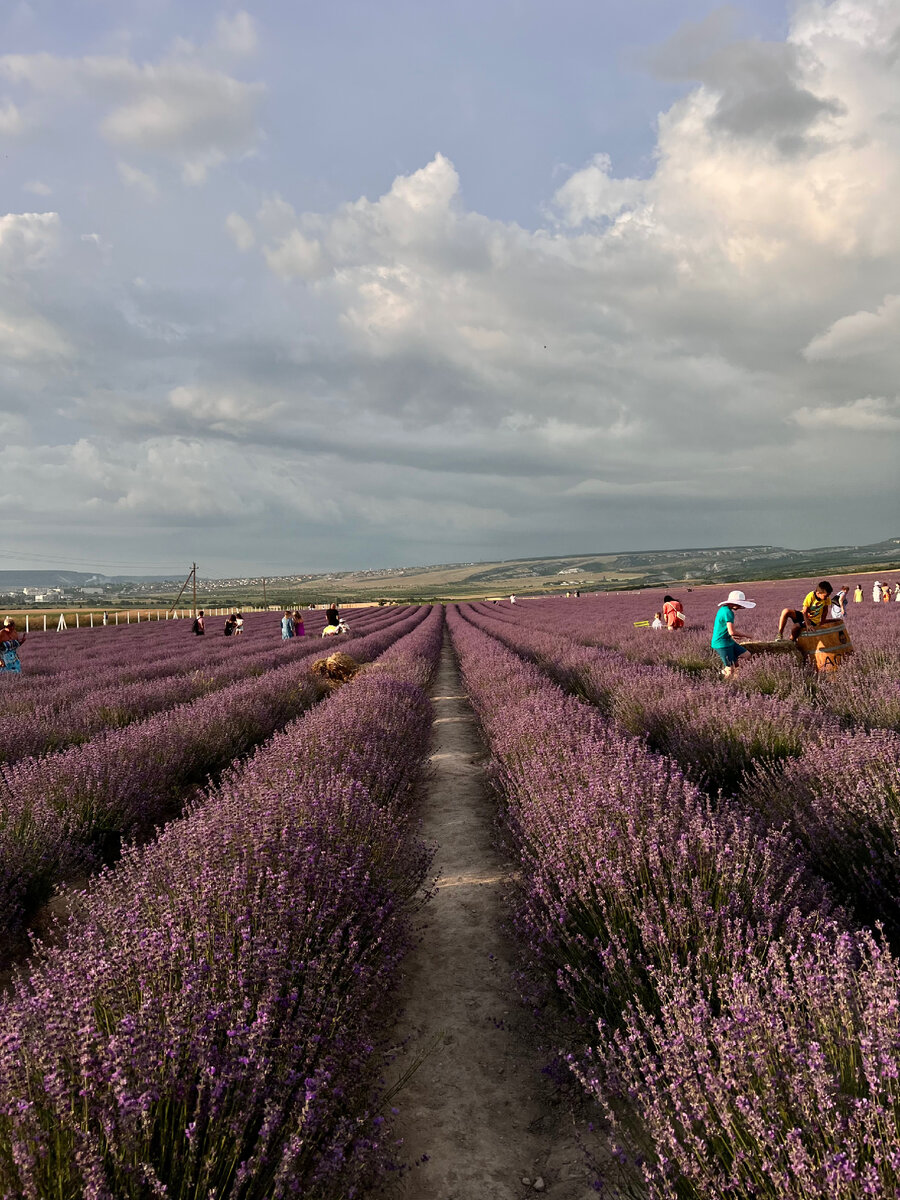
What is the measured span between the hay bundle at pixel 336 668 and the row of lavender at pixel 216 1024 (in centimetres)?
685

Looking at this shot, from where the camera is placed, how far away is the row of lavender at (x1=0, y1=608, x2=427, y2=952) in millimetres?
3096

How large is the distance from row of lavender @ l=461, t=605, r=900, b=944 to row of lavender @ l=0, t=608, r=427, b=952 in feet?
10.8

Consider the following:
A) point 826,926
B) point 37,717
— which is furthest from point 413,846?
point 37,717

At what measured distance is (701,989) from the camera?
1838 millimetres

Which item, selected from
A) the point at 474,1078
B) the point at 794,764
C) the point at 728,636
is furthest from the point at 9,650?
the point at 794,764

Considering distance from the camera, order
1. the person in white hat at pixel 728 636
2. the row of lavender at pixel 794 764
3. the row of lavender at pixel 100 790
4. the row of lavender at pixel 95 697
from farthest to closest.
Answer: the person in white hat at pixel 728 636 → the row of lavender at pixel 95 697 → the row of lavender at pixel 100 790 → the row of lavender at pixel 794 764

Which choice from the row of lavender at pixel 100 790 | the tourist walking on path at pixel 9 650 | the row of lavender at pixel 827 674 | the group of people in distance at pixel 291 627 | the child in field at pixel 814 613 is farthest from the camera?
the group of people in distance at pixel 291 627

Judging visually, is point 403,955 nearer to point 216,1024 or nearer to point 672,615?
point 216,1024

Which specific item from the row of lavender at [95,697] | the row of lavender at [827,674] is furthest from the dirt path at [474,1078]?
the row of lavender at [95,697]

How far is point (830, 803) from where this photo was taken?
295 centimetres

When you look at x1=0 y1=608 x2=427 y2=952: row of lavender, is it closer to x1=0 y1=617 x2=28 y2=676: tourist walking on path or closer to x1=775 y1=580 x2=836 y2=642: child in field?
x1=775 y1=580 x2=836 y2=642: child in field

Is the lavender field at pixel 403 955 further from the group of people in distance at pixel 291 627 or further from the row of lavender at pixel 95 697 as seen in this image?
the group of people in distance at pixel 291 627

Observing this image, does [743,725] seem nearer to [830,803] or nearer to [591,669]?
[830,803]

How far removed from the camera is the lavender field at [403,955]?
1.18 metres
